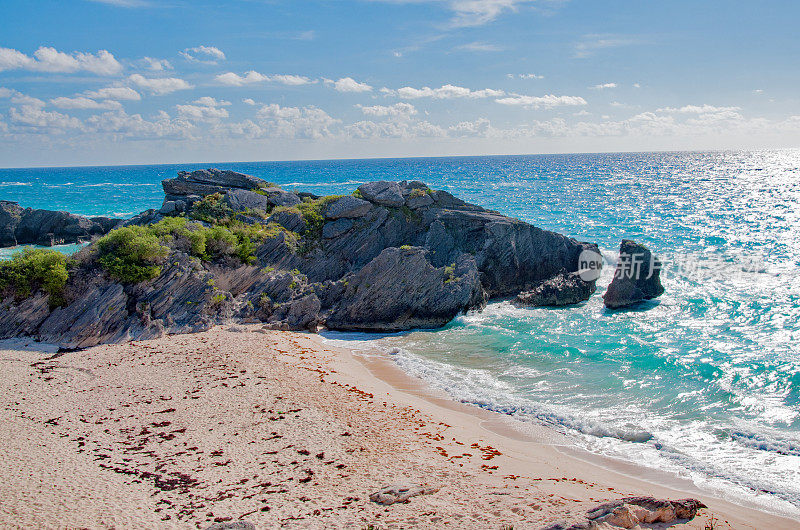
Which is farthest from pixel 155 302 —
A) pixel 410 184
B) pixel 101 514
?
pixel 410 184

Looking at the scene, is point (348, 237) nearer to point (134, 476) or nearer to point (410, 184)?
point (410, 184)

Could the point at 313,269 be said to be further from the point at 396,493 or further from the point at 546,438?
the point at 396,493

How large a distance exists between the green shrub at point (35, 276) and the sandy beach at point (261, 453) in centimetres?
Answer: 343

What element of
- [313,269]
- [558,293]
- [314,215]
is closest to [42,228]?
[314,215]

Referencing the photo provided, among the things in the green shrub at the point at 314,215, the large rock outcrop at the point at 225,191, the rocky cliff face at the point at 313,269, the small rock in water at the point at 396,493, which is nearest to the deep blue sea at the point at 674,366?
the rocky cliff face at the point at 313,269

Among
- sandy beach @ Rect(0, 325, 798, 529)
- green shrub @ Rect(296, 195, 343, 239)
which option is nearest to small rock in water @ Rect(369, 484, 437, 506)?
sandy beach @ Rect(0, 325, 798, 529)

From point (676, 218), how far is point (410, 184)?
132 ft

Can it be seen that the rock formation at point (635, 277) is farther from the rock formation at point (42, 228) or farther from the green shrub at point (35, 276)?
the rock formation at point (42, 228)

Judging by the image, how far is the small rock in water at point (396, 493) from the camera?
35.0 feet

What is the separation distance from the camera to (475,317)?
28.1m

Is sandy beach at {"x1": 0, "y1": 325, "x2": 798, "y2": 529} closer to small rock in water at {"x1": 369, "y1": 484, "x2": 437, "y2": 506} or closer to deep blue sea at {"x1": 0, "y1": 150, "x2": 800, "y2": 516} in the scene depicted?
small rock in water at {"x1": 369, "y1": 484, "x2": 437, "y2": 506}

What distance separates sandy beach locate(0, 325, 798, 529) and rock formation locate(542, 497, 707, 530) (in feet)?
2.30

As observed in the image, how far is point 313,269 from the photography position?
30.1m

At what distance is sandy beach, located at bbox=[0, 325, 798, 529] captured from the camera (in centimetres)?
1027
